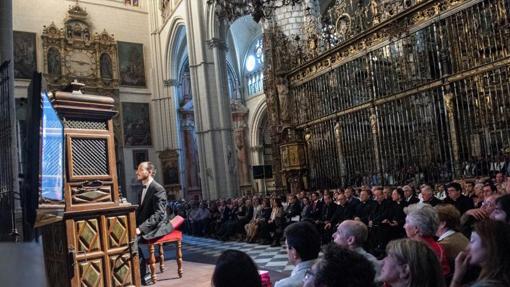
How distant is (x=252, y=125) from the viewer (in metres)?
26.9

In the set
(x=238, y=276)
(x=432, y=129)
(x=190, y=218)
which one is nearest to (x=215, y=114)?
(x=190, y=218)

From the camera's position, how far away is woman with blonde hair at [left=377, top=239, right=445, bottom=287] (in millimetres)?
1933

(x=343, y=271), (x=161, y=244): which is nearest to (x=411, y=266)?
(x=343, y=271)

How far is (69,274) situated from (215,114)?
52.3 feet

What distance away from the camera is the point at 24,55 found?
2133cm

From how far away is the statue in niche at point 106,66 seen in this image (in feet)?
77.2

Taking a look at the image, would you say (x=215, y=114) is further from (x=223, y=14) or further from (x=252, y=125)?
(x=223, y=14)

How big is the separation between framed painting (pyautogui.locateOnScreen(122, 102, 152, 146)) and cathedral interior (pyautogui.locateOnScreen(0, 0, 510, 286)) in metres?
0.05

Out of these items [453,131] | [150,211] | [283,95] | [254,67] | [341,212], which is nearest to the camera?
[150,211]

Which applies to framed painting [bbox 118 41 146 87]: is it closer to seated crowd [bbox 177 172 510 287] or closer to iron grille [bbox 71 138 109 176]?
seated crowd [bbox 177 172 510 287]

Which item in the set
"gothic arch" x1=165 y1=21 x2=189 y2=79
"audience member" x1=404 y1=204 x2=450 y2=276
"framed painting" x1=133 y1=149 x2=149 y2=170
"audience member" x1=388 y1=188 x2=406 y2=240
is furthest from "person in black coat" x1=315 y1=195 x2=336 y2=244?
"gothic arch" x1=165 y1=21 x2=189 y2=79

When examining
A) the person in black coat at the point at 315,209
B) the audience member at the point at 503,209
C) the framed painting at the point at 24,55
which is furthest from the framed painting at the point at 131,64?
the audience member at the point at 503,209

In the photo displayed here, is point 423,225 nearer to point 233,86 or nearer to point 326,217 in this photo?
point 326,217

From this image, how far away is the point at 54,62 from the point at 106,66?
2510 mm
